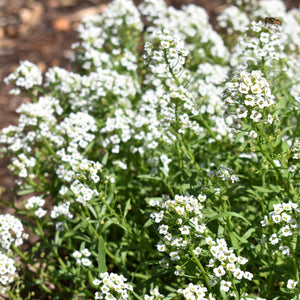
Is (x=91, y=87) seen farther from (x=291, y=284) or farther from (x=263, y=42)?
(x=291, y=284)

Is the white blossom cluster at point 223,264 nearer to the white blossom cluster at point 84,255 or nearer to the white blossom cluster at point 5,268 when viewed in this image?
the white blossom cluster at point 84,255

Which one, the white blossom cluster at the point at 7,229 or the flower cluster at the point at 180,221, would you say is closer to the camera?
the flower cluster at the point at 180,221

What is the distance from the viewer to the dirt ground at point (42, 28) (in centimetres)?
963

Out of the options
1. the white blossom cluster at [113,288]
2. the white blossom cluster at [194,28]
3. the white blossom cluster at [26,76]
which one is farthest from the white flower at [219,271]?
the white blossom cluster at [194,28]

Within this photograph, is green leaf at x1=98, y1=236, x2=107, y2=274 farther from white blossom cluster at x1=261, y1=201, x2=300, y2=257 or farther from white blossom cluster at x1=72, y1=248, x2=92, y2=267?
white blossom cluster at x1=261, y1=201, x2=300, y2=257

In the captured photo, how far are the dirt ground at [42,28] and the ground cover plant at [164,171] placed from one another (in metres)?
2.83

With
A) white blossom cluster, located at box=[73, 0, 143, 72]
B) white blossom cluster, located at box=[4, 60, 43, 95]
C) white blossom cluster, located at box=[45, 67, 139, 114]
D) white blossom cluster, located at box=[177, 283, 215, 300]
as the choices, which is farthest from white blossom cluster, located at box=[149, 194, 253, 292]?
white blossom cluster, located at box=[73, 0, 143, 72]

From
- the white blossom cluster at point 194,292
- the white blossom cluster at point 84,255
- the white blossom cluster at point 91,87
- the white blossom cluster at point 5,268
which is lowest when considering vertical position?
the white blossom cluster at point 84,255

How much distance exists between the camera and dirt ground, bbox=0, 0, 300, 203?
31.6ft

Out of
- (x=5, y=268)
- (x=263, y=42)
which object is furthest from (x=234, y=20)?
(x=5, y=268)

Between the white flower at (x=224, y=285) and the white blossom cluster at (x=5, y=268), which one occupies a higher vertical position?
the white flower at (x=224, y=285)

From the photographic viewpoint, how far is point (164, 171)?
Result: 485 cm

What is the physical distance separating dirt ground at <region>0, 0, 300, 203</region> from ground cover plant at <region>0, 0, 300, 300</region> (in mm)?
2825

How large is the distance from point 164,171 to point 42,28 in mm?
6896
